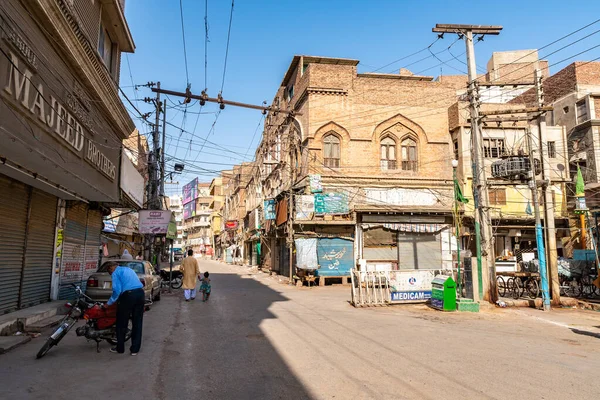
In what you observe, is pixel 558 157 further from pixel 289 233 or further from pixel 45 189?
pixel 45 189

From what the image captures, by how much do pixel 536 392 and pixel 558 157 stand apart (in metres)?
28.1

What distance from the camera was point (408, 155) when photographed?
26953 millimetres

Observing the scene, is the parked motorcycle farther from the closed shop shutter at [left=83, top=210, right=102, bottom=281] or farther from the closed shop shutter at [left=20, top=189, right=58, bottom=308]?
the closed shop shutter at [left=20, top=189, right=58, bottom=308]

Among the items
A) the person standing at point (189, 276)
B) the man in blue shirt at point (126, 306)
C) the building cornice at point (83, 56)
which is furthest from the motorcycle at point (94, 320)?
the person standing at point (189, 276)

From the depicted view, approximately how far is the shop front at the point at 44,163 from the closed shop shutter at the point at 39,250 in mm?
26

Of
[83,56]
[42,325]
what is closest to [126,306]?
[42,325]

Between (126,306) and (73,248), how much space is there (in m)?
8.32

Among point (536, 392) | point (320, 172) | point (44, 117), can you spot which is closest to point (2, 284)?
point (44, 117)

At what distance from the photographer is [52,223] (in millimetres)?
12172

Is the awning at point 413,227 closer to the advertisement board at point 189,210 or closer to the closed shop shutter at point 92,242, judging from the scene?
the closed shop shutter at point 92,242

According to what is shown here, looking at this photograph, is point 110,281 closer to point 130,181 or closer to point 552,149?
point 130,181

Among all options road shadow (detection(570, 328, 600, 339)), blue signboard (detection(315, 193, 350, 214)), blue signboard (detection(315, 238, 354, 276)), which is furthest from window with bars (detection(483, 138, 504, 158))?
road shadow (detection(570, 328, 600, 339))

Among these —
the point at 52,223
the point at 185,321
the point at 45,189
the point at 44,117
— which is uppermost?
the point at 44,117

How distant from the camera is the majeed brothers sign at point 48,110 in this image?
6.81m
